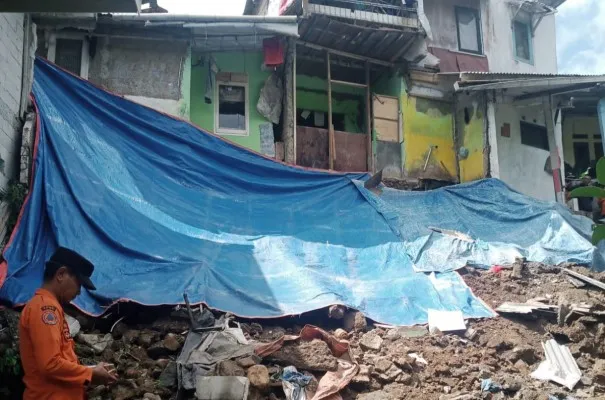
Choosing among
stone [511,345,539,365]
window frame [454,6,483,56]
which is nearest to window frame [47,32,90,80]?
stone [511,345,539,365]

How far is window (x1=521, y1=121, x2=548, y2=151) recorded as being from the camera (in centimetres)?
1393

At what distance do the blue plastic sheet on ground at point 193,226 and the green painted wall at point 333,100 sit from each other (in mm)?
3772

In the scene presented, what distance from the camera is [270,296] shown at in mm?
7129

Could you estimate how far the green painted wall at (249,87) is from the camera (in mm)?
11500

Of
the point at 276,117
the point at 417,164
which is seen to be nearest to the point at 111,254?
the point at 276,117

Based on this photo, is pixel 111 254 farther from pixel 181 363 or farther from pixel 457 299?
pixel 457 299

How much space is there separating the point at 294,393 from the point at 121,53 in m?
7.39

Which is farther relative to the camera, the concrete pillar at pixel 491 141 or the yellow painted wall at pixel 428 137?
the yellow painted wall at pixel 428 137

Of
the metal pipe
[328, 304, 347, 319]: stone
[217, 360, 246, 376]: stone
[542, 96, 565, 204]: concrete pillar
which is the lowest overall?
[217, 360, 246, 376]: stone

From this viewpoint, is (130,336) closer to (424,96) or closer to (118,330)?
(118,330)

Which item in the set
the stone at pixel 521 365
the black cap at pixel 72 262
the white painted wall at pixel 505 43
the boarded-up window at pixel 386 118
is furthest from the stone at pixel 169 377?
the white painted wall at pixel 505 43

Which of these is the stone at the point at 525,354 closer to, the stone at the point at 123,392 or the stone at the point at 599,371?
the stone at the point at 599,371

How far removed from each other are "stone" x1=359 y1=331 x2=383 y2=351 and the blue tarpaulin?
1.57 feet

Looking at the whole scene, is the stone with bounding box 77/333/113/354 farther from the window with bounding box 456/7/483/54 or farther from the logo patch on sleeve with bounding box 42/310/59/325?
the window with bounding box 456/7/483/54
